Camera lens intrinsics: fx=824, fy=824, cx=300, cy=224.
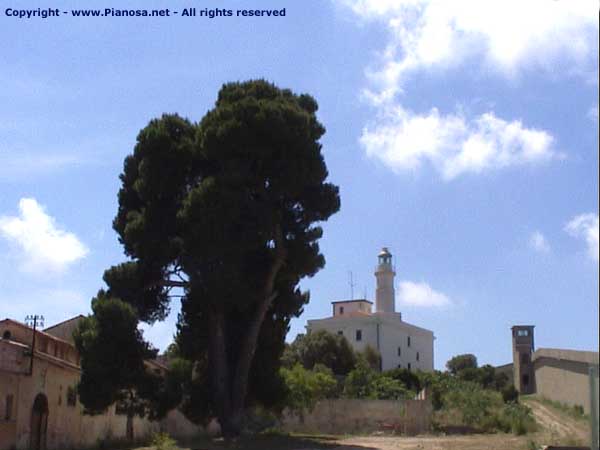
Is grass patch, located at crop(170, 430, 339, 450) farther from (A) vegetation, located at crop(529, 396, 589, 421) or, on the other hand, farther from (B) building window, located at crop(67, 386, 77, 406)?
(A) vegetation, located at crop(529, 396, 589, 421)

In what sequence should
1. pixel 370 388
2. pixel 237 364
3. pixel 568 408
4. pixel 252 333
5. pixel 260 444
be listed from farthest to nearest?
1. pixel 370 388
2. pixel 568 408
3. pixel 237 364
4. pixel 252 333
5. pixel 260 444

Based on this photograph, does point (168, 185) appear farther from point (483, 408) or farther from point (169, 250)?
point (483, 408)

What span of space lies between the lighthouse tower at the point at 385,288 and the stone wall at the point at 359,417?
4214 centimetres

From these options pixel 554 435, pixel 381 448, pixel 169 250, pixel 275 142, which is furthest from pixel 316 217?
pixel 554 435

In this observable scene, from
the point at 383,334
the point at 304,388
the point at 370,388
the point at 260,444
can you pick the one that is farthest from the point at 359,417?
the point at 383,334

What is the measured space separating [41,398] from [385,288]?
57.8 meters

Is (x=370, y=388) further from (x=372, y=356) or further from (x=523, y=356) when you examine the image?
(x=372, y=356)

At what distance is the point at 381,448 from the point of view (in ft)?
84.7

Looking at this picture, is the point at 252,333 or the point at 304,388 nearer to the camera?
the point at 252,333

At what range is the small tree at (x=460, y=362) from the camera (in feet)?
320

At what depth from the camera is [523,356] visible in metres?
66.6

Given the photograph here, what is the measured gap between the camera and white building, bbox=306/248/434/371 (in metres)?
83.6

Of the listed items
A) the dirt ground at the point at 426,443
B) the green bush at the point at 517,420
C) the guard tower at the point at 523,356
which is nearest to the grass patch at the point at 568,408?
the dirt ground at the point at 426,443

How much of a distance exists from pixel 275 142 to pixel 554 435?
46.6ft
